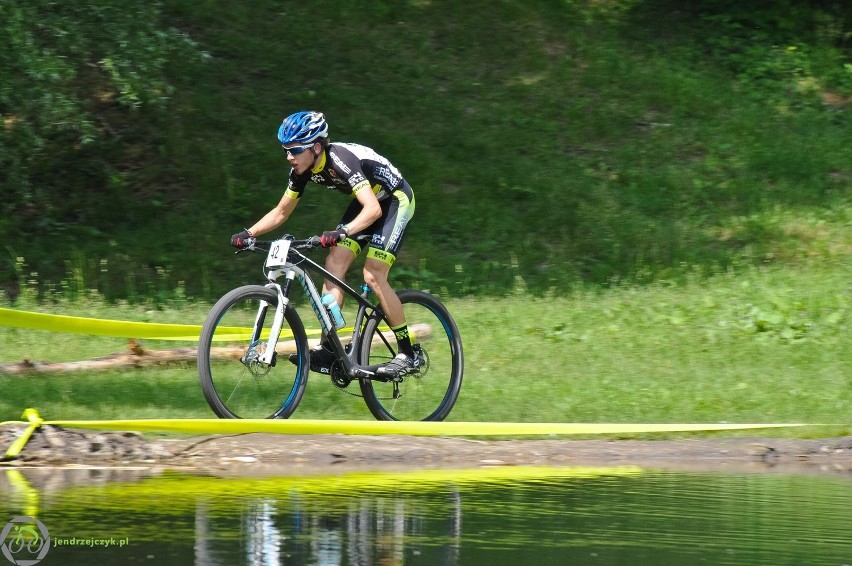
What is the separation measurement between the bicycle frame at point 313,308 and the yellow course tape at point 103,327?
0.36 meters

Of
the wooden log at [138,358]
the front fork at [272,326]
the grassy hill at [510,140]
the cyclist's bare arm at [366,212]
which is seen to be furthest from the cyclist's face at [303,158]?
the grassy hill at [510,140]

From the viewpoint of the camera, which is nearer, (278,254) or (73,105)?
(278,254)

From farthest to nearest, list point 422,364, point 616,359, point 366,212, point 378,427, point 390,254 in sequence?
point 616,359 → point 422,364 → point 390,254 → point 366,212 → point 378,427

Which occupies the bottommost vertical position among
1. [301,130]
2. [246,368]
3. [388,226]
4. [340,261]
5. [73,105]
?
[73,105]

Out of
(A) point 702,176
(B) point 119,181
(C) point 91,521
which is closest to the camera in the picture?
(C) point 91,521

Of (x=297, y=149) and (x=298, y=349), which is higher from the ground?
(x=297, y=149)

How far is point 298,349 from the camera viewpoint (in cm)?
→ 907

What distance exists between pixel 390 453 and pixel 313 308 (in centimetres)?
152

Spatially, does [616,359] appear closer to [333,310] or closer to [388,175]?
[388,175]

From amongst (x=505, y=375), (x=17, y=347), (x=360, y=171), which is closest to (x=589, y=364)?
(x=505, y=375)

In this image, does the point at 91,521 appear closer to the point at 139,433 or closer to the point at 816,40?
the point at 139,433

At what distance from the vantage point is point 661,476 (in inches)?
309

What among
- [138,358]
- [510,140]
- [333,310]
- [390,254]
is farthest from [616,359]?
[510,140]

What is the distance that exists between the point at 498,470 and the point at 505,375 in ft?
11.8
